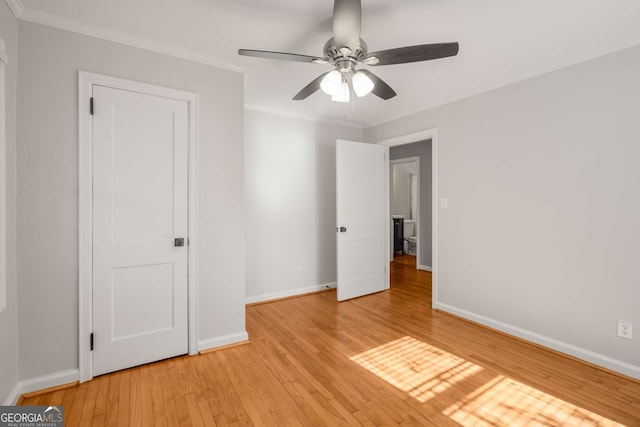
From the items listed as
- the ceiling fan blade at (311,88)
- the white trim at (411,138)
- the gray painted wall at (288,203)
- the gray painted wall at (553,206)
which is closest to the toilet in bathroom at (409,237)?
the gray painted wall at (288,203)

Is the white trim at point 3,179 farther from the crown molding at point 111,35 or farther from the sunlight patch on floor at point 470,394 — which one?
the sunlight patch on floor at point 470,394

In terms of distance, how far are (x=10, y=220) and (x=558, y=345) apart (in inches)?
162

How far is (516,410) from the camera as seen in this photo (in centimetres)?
176

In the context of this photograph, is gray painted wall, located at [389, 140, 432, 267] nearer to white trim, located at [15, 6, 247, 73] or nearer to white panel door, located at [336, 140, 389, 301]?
white panel door, located at [336, 140, 389, 301]

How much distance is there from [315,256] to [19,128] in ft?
10.5

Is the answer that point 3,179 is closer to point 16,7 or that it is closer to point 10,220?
point 10,220

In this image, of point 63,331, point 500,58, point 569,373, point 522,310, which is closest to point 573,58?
point 500,58

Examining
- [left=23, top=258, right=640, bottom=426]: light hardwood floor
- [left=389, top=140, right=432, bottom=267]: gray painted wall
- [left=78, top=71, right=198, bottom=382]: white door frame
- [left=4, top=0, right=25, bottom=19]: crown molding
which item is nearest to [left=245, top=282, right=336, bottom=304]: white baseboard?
[left=23, top=258, right=640, bottom=426]: light hardwood floor

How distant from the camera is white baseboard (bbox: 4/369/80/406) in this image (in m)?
1.79

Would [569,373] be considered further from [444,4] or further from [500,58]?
[444,4]

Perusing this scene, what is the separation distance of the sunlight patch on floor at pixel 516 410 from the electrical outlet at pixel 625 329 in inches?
31.5

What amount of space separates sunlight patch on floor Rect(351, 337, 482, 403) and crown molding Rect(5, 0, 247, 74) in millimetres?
2740

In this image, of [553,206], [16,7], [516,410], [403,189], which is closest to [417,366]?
[516,410]

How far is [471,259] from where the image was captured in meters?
3.13
